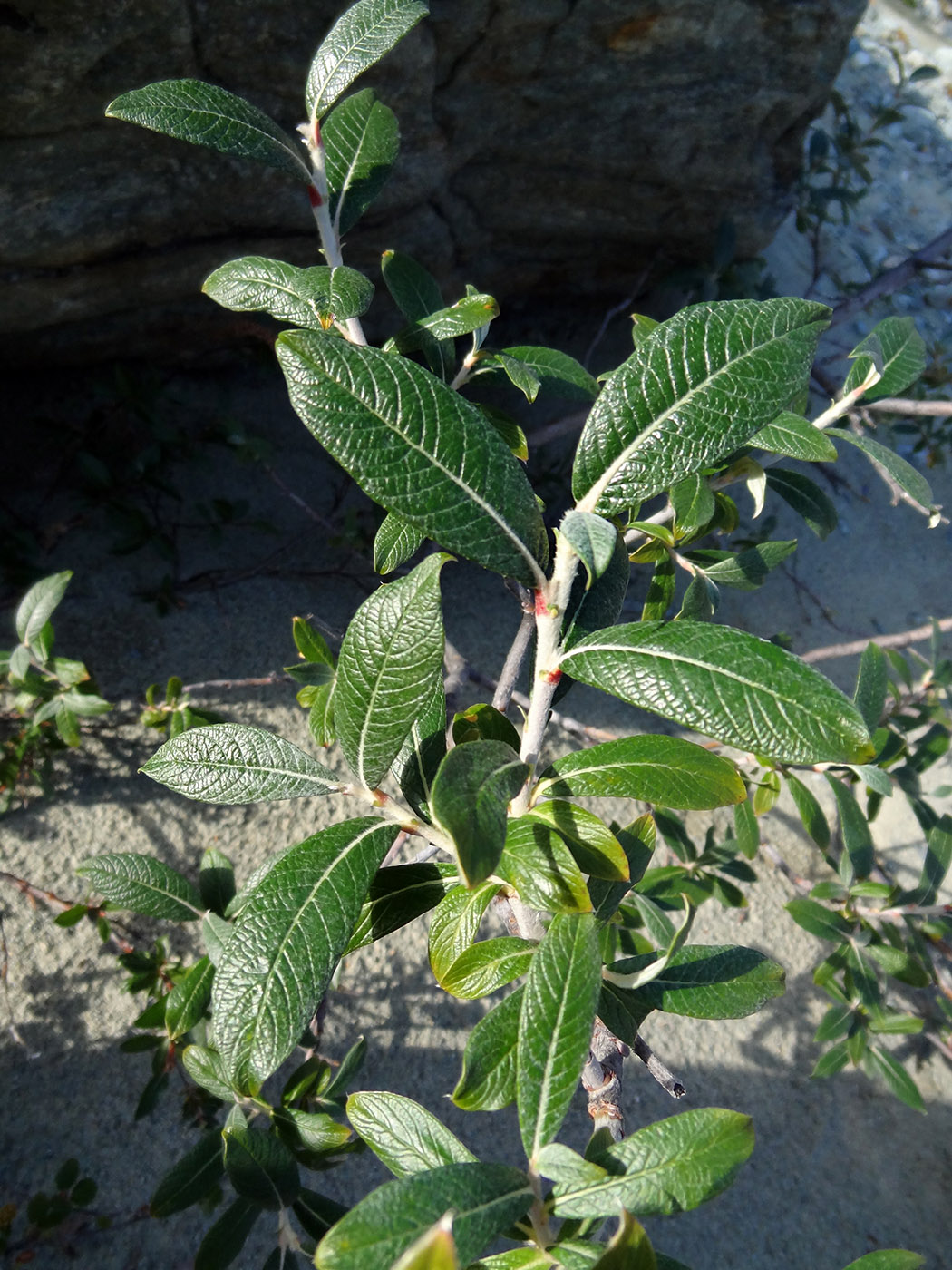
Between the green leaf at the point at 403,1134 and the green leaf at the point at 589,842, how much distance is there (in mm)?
208

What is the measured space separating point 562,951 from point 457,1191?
0.14m

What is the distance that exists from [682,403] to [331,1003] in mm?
1356

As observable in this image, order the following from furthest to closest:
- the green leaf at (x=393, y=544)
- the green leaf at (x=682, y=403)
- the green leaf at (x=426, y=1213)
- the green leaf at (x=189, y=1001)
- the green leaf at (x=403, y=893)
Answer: the green leaf at (x=189, y=1001)
the green leaf at (x=393, y=544)
the green leaf at (x=403, y=893)
the green leaf at (x=682, y=403)
the green leaf at (x=426, y=1213)

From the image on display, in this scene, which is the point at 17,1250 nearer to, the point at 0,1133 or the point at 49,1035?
the point at 0,1133

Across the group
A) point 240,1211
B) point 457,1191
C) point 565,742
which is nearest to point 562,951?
point 457,1191

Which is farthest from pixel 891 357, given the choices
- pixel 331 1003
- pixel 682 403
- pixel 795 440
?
pixel 331 1003

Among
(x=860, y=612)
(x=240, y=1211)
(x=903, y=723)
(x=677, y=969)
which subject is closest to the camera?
(x=677, y=969)

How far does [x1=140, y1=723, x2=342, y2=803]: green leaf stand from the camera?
2.08 feet

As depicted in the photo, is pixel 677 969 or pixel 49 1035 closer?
pixel 677 969

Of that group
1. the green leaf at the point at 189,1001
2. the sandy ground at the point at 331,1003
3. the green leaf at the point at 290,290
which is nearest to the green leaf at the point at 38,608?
the sandy ground at the point at 331,1003

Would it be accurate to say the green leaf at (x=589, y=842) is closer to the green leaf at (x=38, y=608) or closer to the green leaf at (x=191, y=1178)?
the green leaf at (x=191, y=1178)

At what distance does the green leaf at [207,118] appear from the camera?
2.43 feet

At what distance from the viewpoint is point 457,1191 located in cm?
49

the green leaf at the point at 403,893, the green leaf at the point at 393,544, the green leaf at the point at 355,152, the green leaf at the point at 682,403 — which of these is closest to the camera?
the green leaf at the point at 682,403
